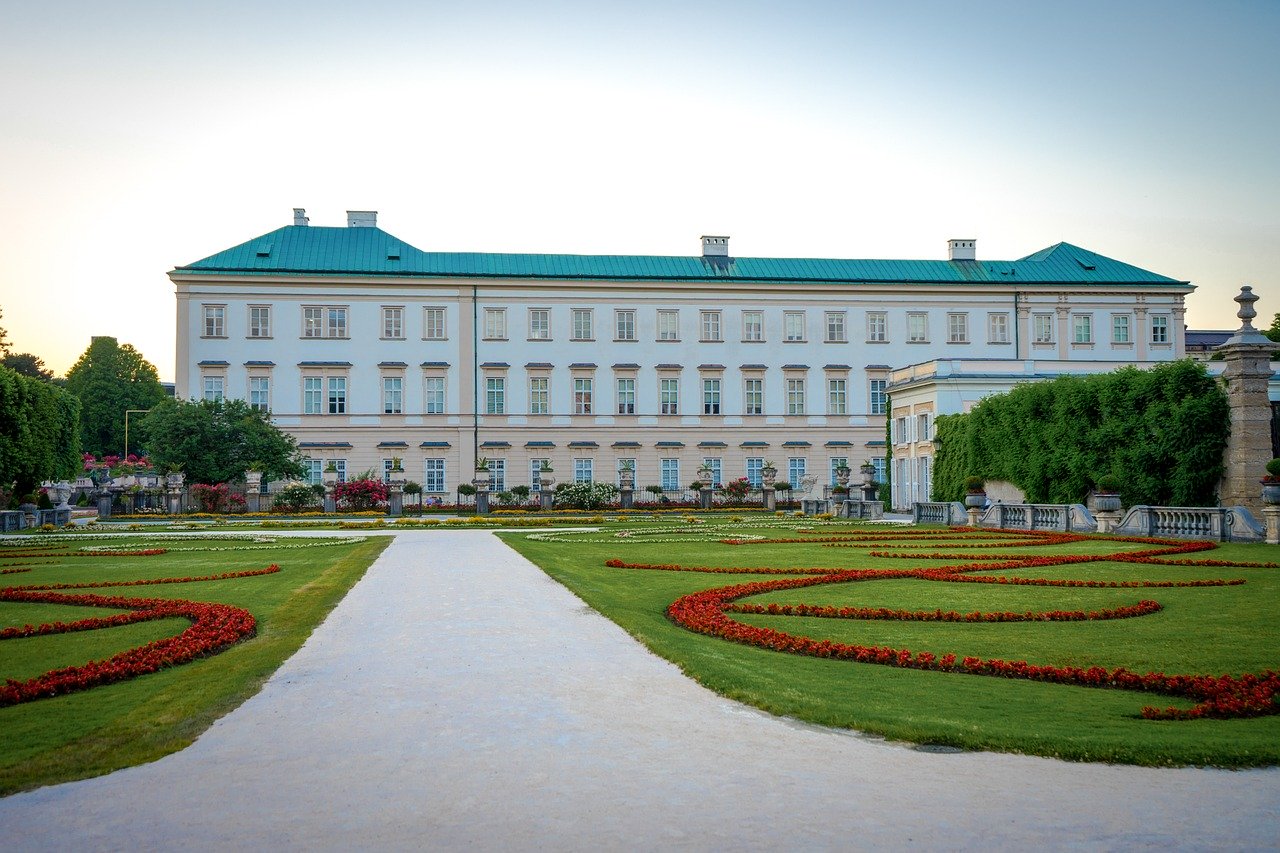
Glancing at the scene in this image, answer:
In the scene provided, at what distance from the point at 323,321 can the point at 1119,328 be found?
152 ft

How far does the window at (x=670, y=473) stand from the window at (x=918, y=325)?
16147 millimetres

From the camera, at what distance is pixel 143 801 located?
531 centimetres

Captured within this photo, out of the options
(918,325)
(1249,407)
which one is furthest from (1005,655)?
(918,325)

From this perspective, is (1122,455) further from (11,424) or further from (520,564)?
(11,424)

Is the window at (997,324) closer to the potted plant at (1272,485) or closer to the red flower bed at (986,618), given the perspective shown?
the potted plant at (1272,485)

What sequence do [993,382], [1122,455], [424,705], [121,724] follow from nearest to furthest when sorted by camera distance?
1. [121,724]
2. [424,705]
3. [1122,455]
4. [993,382]

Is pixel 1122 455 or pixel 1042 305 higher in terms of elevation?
pixel 1042 305

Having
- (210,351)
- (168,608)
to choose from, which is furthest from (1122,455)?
(210,351)

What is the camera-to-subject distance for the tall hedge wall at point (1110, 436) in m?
26.7

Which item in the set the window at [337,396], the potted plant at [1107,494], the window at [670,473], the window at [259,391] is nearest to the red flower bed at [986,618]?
the potted plant at [1107,494]

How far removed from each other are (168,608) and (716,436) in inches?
1950

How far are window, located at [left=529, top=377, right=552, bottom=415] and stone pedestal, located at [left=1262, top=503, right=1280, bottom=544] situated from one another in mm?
42522

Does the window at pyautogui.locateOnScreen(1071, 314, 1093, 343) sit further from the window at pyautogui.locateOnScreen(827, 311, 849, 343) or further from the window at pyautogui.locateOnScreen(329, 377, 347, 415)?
the window at pyautogui.locateOnScreen(329, 377, 347, 415)

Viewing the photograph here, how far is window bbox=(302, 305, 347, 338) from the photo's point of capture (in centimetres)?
5862
